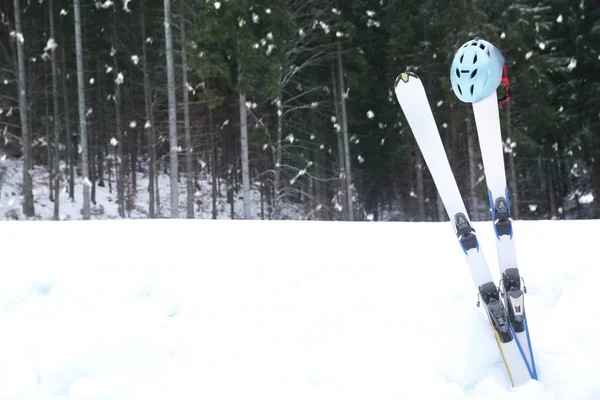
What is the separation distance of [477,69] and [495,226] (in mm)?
951

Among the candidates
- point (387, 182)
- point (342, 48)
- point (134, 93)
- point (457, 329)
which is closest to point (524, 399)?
point (457, 329)

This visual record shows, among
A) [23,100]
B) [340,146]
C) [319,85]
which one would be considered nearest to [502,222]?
[340,146]

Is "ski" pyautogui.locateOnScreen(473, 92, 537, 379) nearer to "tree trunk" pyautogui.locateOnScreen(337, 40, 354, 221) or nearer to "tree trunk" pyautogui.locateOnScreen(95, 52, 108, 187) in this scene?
"tree trunk" pyautogui.locateOnScreen(337, 40, 354, 221)

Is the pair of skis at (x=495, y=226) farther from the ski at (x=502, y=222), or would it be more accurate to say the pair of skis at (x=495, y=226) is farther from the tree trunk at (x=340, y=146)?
the tree trunk at (x=340, y=146)

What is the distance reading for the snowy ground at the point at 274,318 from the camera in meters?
2.51

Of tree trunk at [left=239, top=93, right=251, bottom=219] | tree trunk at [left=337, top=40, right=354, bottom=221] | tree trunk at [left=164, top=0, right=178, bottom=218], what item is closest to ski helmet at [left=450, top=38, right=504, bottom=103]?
tree trunk at [left=239, top=93, right=251, bottom=219]

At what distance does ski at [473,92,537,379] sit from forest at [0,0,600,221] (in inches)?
407

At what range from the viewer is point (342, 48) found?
1666 centimetres

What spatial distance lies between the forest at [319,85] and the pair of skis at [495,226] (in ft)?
33.4

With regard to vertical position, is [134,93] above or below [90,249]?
above

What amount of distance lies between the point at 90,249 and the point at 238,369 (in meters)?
1.82

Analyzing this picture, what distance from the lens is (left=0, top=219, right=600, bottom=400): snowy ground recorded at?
251 centimetres

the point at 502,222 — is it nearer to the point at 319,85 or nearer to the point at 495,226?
the point at 495,226

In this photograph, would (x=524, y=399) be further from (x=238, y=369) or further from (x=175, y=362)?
(x=175, y=362)
